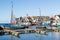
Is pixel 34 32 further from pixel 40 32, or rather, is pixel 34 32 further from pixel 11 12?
pixel 11 12

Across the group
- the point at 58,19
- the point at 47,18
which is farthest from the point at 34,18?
the point at 58,19

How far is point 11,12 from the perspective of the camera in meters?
41.6

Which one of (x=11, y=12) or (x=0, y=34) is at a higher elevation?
(x=11, y=12)

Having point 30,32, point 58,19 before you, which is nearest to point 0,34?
point 30,32

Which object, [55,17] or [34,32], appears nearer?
[34,32]

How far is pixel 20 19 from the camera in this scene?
8088 centimetres

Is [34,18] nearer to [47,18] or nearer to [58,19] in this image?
[47,18]

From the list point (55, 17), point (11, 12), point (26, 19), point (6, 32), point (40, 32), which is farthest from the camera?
point (55, 17)

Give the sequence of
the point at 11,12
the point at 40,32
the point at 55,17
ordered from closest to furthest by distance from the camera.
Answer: the point at 40,32
the point at 11,12
the point at 55,17

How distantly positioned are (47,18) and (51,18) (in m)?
1.83

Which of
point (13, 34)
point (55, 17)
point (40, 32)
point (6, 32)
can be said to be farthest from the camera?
point (55, 17)

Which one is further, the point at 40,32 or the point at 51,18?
the point at 51,18

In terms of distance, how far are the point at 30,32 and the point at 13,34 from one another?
6.17 meters

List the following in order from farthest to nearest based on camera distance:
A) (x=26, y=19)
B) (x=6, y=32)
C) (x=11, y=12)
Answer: (x=26, y=19)
(x=11, y=12)
(x=6, y=32)
